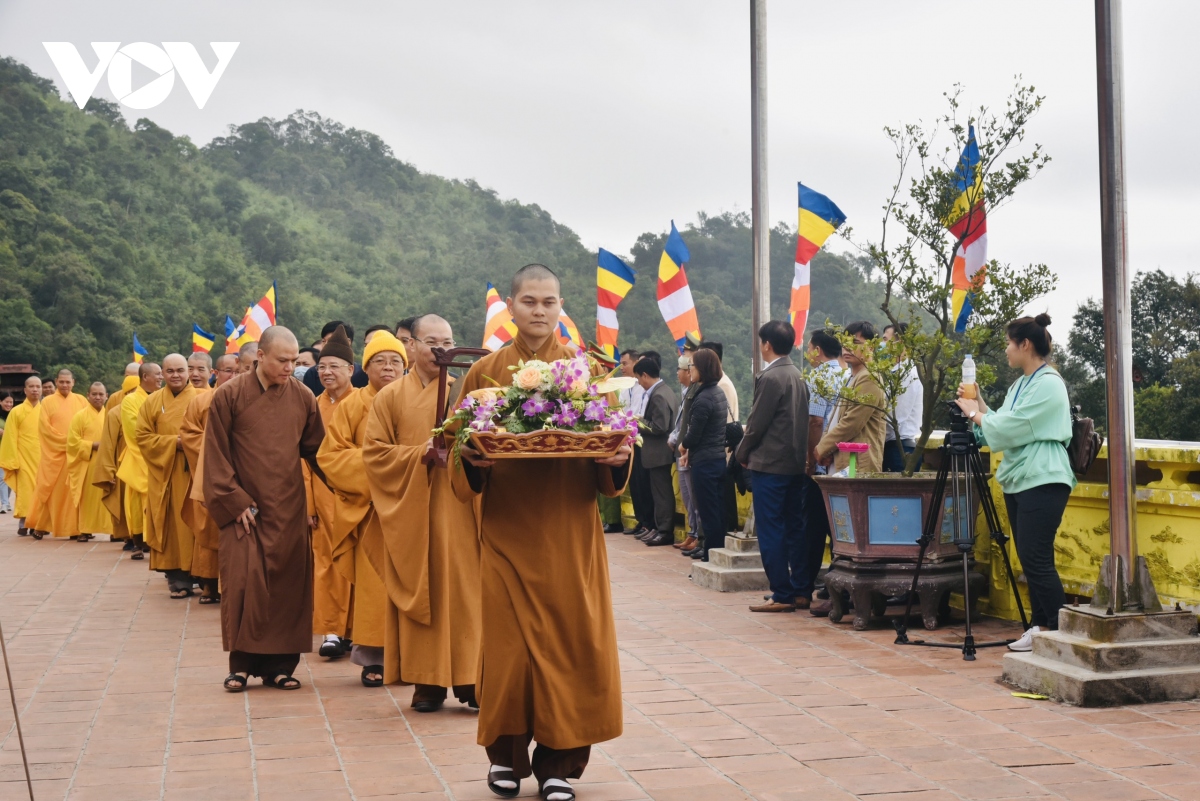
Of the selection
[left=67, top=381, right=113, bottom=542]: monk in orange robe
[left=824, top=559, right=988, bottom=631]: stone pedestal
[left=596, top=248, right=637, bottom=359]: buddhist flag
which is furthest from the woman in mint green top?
[left=67, top=381, right=113, bottom=542]: monk in orange robe

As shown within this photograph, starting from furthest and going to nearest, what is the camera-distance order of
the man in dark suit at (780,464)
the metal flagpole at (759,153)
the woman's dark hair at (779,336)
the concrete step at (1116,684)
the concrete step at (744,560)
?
the metal flagpole at (759,153) < the concrete step at (744,560) < the woman's dark hair at (779,336) < the man in dark suit at (780,464) < the concrete step at (1116,684)

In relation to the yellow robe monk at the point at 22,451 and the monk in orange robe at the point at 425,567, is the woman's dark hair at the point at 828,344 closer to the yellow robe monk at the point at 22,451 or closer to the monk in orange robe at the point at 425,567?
the monk in orange robe at the point at 425,567

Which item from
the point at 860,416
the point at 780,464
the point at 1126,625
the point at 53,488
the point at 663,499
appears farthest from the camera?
the point at 53,488

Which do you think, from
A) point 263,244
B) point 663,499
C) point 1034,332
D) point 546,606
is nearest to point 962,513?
point 1034,332

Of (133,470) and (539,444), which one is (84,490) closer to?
(133,470)

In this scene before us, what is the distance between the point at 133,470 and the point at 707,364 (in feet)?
19.2

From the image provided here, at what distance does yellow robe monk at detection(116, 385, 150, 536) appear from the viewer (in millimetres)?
12078

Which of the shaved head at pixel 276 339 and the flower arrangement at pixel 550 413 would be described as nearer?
the flower arrangement at pixel 550 413

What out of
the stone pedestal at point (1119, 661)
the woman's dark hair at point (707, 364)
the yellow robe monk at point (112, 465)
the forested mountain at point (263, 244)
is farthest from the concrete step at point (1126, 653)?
the forested mountain at point (263, 244)

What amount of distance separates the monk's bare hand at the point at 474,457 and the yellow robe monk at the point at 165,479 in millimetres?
6406

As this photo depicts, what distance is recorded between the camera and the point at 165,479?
33.3 ft

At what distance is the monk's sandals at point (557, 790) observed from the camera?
13.5 ft

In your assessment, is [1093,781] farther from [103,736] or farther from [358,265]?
[358,265]

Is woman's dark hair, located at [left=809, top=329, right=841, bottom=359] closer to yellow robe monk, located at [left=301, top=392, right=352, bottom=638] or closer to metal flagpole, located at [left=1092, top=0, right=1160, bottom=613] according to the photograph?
metal flagpole, located at [left=1092, top=0, right=1160, bottom=613]
